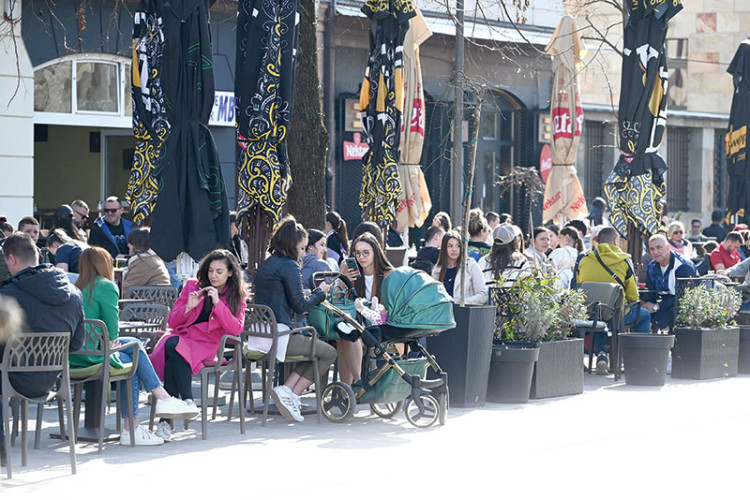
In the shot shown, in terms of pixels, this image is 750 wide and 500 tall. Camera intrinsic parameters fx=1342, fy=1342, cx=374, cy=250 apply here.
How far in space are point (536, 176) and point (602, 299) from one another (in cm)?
1335

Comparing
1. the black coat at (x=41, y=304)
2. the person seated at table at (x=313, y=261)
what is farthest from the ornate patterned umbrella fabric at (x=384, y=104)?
the black coat at (x=41, y=304)

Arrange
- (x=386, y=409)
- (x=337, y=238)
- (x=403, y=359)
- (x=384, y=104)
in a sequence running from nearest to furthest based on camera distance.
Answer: (x=403, y=359)
(x=386, y=409)
(x=337, y=238)
(x=384, y=104)

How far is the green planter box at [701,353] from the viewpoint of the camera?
13797 mm

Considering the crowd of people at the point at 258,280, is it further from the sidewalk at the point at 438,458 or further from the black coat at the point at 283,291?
the sidewalk at the point at 438,458

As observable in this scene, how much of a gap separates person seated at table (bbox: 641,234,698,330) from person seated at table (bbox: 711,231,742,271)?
3166mm

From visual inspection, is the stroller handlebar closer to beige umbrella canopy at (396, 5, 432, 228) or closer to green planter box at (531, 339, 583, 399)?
green planter box at (531, 339, 583, 399)

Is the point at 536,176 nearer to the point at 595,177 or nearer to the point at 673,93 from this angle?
the point at 595,177

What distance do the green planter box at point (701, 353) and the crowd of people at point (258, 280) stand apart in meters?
0.54

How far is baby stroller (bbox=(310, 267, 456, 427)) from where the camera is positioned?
1042 cm

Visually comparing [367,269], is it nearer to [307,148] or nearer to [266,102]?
[266,102]

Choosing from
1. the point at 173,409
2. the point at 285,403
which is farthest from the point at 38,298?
the point at 285,403

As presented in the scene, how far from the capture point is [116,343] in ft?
30.0

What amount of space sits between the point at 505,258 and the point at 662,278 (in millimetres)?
2343

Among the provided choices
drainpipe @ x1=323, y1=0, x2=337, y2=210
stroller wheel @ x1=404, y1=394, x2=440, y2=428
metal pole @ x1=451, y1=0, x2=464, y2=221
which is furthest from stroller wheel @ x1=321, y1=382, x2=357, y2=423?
drainpipe @ x1=323, y1=0, x2=337, y2=210
